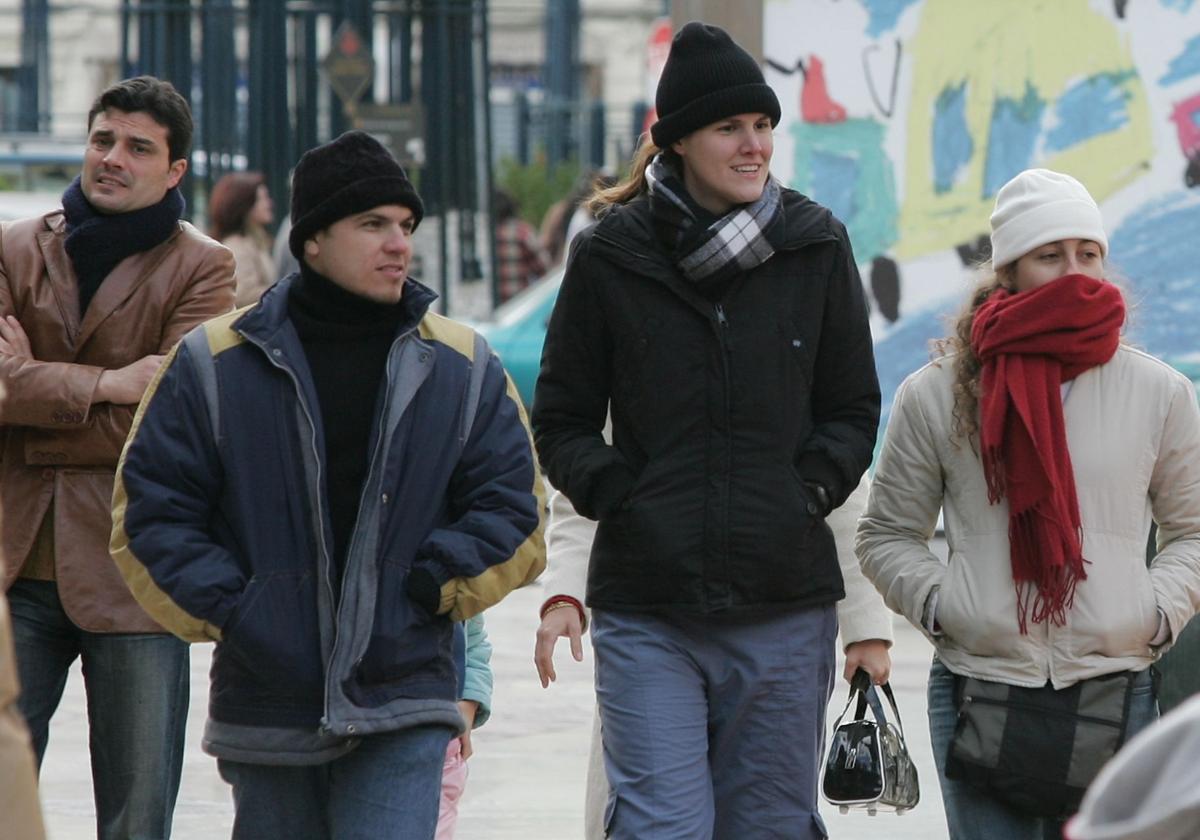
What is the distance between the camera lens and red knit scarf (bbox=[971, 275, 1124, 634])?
13.9ft

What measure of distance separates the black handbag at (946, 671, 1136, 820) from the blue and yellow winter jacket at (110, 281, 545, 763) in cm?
91

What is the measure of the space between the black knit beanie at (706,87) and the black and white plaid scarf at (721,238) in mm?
145

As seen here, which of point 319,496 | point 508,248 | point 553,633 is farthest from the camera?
point 508,248

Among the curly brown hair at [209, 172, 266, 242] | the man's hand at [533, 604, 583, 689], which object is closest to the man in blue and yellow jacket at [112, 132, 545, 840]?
the man's hand at [533, 604, 583, 689]

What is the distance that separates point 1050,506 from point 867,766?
0.66 metres

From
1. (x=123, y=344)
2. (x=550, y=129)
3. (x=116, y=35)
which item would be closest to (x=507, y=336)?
(x=123, y=344)

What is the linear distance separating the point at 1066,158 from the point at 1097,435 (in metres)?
5.35

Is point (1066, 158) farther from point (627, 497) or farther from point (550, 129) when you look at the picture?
point (550, 129)

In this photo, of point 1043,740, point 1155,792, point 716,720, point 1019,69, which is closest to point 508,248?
point 1019,69

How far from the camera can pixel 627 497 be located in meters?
4.29

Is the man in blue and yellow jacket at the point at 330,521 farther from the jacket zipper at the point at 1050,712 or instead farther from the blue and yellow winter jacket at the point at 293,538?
the jacket zipper at the point at 1050,712

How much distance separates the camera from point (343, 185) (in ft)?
13.5

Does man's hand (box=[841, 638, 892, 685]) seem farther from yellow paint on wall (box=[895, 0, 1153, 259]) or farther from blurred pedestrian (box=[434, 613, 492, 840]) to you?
yellow paint on wall (box=[895, 0, 1153, 259])

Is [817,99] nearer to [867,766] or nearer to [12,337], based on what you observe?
[12,337]
